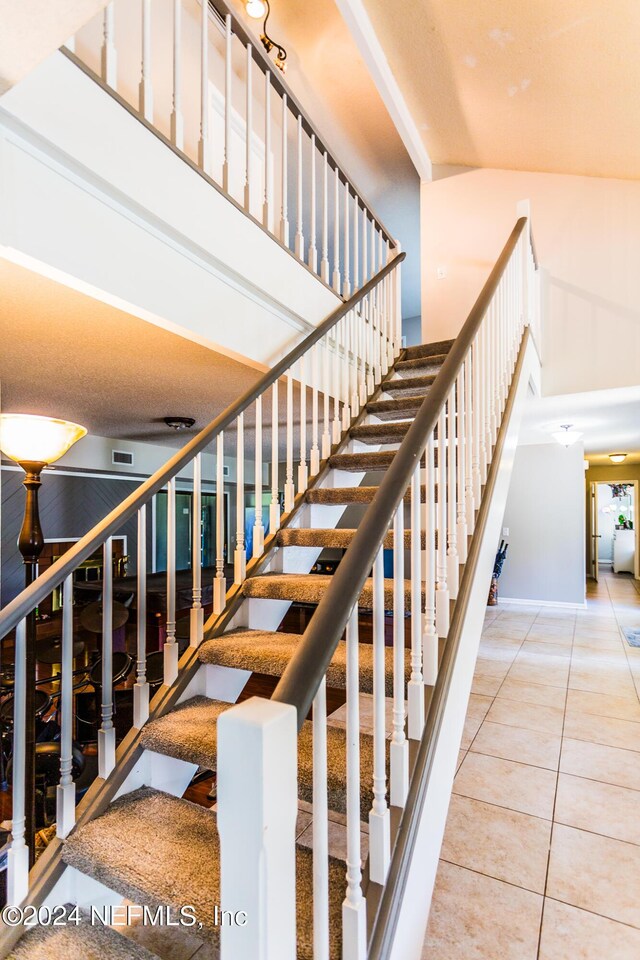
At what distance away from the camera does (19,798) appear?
4.48ft

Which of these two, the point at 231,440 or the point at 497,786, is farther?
the point at 231,440

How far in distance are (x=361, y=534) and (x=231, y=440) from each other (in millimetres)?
4847

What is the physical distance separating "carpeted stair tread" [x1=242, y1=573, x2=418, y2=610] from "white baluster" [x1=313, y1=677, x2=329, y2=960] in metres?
1.12

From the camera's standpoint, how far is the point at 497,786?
234cm

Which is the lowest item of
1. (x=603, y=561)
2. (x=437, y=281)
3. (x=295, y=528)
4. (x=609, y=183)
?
(x=603, y=561)

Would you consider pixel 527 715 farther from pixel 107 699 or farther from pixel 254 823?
pixel 254 823

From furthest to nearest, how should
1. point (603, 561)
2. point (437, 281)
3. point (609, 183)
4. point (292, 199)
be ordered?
point (603, 561) < point (292, 199) < point (437, 281) < point (609, 183)

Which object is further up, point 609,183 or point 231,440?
point 609,183

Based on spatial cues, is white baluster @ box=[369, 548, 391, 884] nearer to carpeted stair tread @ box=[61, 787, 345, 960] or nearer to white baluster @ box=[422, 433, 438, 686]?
carpeted stair tread @ box=[61, 787, 345, 960]

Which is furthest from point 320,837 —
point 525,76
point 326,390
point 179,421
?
point 525,76

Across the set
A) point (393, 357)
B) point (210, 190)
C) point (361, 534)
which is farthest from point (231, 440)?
point (361, 534)

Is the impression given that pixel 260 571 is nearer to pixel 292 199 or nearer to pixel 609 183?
pixel 609 183

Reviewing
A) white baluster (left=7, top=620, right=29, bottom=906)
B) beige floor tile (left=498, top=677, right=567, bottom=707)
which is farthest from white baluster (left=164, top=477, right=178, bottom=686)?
beige floor tile (left=498, top=677, right=567, bottom=707)

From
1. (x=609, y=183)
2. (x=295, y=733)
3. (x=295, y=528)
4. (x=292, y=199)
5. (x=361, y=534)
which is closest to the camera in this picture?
(x=295, y=733)
